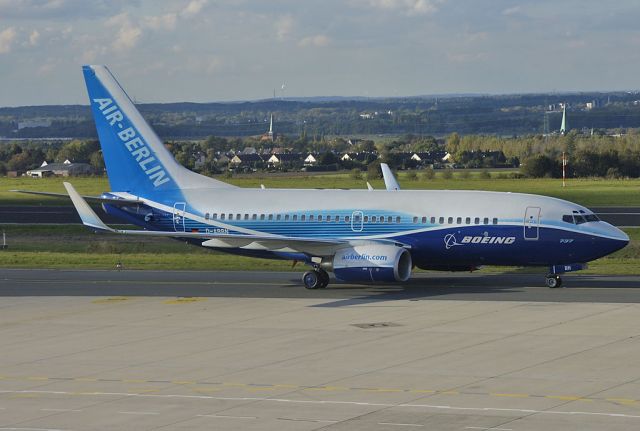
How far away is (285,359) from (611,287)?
19.1m

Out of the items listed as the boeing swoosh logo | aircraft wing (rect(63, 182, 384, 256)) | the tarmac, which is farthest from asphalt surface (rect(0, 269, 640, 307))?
the boeing swoosh logo

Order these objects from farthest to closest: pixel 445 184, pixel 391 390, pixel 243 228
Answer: pixel 445 184 < pixel 243 228 < pixel 391 390

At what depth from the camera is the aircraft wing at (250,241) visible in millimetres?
46906

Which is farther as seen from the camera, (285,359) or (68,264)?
(68,264)

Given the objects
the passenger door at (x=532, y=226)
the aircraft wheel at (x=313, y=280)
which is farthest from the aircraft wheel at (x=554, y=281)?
the aircraft wheel at (x=313, y=280)

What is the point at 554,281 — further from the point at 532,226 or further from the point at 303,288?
the point at 303,288

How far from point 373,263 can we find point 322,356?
13.7 metres

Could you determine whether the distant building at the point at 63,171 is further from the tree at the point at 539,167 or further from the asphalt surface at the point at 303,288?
the asphalt surface at the point at 303,288

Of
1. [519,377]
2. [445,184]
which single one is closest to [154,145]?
[519,377]

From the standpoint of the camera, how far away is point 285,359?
31.8 meters

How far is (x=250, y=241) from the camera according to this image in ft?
156

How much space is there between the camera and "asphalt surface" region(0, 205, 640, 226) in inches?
3366

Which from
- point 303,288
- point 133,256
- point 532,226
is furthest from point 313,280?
point 133,256

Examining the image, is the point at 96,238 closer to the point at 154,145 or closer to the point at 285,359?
the point at 154,145
